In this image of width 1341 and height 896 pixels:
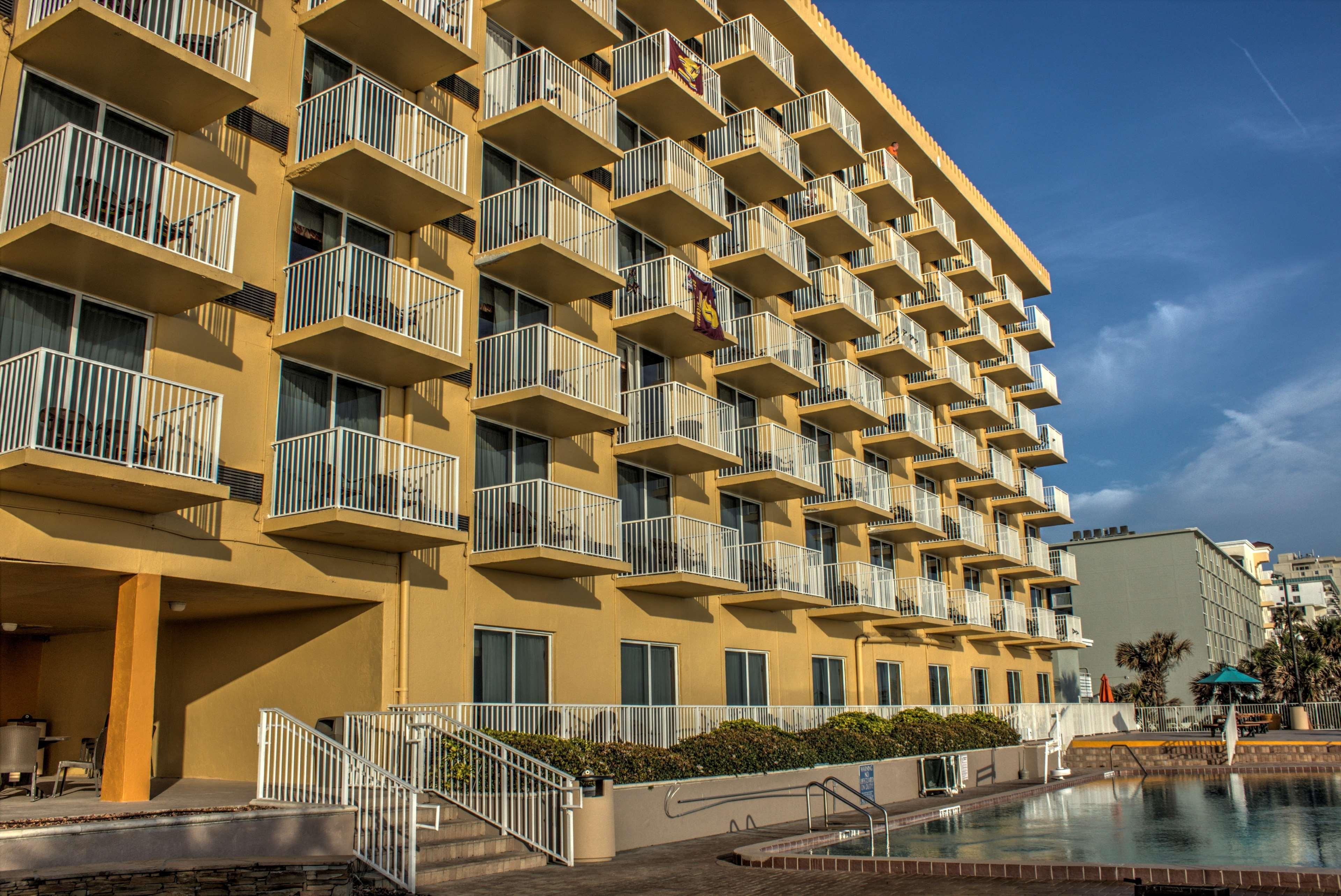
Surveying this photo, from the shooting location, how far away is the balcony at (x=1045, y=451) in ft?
152

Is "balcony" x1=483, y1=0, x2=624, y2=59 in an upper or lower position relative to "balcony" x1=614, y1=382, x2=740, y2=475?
upper

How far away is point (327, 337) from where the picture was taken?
15188 millimetres

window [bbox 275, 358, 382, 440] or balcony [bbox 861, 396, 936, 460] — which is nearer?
window [bbox 275, 358, 382, 440]

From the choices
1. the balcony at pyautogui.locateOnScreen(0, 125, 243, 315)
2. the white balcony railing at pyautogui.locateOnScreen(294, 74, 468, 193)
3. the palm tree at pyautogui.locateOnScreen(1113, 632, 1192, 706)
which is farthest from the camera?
the palm tree at pyautogui.locateOnScreen(1113, 632, 1192, 706)

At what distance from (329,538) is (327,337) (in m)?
2.89

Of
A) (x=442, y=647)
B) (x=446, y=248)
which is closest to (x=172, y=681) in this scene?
(x=442, y=647)

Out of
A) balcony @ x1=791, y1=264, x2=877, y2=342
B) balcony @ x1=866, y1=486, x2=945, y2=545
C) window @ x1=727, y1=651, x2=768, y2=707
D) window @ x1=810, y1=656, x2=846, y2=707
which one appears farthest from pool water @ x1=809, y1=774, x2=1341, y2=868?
balcony @ x1=791, y1=264, x2=877, y2=342

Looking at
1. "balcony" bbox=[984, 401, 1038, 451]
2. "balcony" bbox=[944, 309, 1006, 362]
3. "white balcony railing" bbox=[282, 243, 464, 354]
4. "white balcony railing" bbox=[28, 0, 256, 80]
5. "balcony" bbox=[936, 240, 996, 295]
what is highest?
"balcony" bbox=[936, 240, 996, 295]

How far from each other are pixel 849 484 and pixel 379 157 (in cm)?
1755

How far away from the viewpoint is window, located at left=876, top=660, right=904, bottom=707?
30.4 m

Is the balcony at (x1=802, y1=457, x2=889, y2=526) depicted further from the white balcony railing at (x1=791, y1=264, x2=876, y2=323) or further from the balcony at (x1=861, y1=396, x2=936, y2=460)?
the white balcony railing at (x1=791, y1=264, x2=876, y2=323)

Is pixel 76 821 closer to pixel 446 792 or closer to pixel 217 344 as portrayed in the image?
pixel 446 792

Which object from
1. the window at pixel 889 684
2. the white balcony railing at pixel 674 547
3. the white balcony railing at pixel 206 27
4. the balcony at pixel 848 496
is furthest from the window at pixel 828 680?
the white balcony railing at pixel 206 27

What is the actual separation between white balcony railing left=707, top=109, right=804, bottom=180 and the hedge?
1386 cm
